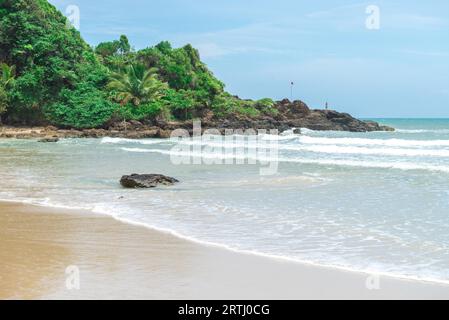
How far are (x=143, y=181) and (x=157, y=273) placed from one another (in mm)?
7542

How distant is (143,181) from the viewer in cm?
1311

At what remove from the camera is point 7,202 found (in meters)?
10.6

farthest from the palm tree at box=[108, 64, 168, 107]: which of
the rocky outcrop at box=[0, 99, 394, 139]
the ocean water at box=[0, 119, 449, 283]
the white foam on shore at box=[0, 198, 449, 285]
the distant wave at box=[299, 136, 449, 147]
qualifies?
the white foam on shore at box=[0, 198, 449, 285]

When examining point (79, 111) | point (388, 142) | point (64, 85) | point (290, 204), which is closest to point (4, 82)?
point (64, 85)

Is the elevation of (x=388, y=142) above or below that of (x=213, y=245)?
above

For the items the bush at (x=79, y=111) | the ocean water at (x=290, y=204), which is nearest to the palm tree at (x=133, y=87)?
the bush at (x=79, y=111)

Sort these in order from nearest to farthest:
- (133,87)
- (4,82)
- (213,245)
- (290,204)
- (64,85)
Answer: (213,245), (290,204), (4,82), (64,85), (133,87)

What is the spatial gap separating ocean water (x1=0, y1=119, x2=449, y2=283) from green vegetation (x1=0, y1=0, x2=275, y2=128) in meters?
23.3

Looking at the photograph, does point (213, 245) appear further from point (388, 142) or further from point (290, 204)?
point (388, 142)

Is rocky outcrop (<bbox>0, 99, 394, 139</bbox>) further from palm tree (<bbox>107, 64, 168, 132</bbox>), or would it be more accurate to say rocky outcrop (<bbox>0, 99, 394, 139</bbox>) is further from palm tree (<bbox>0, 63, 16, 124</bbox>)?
palm tree (<bbox>107, 64, 168, 132</bbox>)

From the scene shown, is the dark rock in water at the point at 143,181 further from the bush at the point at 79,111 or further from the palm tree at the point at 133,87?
the palm tree at the point at 133,87

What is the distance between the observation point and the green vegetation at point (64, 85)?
4209cm

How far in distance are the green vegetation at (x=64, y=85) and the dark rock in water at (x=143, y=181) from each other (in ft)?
98.2
